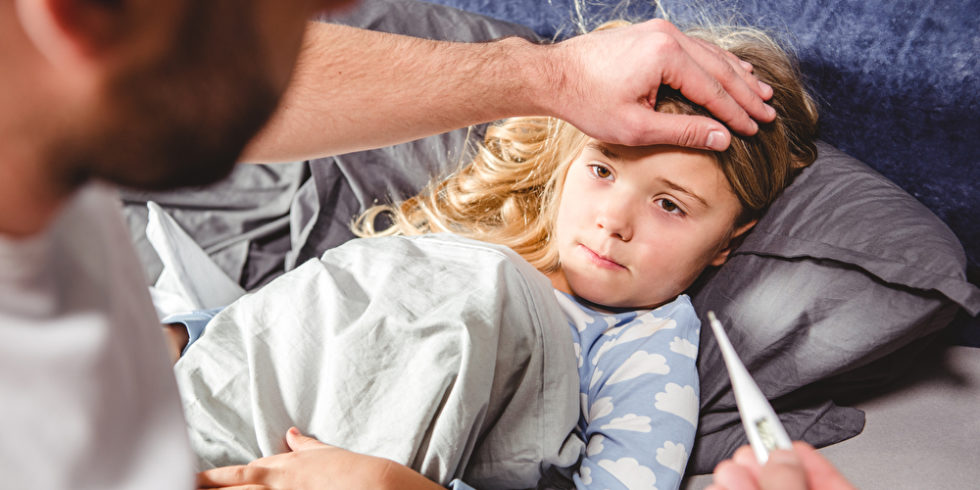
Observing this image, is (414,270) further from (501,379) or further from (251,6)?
(251,6)

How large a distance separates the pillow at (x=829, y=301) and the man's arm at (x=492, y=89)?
161mm

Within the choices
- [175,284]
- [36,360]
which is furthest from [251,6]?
[175,284]

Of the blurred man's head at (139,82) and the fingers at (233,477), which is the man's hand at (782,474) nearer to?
the blurred man's head at (139,82)

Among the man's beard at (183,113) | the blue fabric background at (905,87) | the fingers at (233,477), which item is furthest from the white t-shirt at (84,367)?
the blue fabric background at (905,87)

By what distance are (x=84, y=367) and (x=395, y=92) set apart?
62 centimetres

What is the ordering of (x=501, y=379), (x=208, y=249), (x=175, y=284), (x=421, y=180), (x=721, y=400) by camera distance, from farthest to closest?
(x=421, y=180) → (x=208, y=249) → (x=175, y=284) → (x=721, y=400) → (x=501, y=379)

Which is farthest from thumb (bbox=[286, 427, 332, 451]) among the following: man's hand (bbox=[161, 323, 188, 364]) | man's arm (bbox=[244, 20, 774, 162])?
man's arm (bbox=[244, 20, 774, 162])

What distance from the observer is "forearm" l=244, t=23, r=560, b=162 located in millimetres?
1002

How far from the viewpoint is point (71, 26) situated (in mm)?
340

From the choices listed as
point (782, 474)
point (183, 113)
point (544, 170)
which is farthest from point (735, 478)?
point (544, 170)

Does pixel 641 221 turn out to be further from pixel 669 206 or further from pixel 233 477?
pixel 233 477

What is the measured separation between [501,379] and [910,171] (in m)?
0.68

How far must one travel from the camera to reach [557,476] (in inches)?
36.7

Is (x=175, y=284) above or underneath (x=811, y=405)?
underneath
